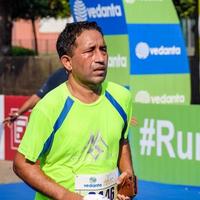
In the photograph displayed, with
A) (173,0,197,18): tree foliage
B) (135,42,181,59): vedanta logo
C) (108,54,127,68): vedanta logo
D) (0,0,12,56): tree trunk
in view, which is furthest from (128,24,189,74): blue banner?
(173,0,197,18): tree foliage

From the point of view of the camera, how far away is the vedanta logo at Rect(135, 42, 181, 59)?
10906mm

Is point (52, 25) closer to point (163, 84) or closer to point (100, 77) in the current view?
point (163, 84)

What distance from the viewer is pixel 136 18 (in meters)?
10.7

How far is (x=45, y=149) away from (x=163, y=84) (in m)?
7.34

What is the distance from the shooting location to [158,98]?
1128 cm

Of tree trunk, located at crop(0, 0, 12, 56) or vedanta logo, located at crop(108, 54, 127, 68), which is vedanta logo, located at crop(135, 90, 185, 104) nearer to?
vedanta logo, located at crop(108, 54, 127, 68)

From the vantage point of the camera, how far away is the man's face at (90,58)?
3.94 metres

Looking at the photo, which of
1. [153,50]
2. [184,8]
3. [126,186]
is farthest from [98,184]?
[184,8]

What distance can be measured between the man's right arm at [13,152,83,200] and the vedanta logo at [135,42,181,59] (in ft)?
22.9

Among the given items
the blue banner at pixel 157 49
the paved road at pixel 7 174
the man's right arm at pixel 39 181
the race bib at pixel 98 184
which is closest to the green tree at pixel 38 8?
the paved road at pixel 7 174

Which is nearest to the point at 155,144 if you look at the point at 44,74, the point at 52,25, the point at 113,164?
the point at 113,164

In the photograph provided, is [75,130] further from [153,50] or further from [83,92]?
[153,50]

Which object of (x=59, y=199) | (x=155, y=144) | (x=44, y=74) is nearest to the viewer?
(x=59, y=199)

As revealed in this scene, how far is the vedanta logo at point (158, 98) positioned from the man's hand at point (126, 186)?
6.80 m
